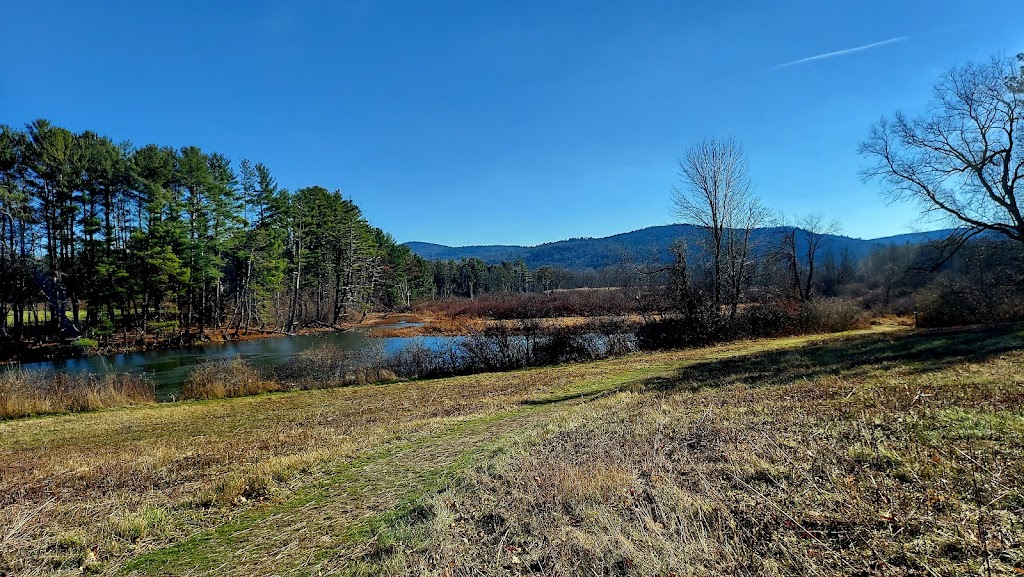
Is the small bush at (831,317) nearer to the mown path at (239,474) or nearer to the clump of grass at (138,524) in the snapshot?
the mown path at (239,474)

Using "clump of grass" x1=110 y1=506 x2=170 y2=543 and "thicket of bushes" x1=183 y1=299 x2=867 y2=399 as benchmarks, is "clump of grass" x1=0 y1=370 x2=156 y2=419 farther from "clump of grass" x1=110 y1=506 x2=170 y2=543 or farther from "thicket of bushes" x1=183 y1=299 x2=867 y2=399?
"clump of grass" x1=110 y1=506 x2=170 y2=543

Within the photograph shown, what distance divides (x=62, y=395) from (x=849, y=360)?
24.4 m

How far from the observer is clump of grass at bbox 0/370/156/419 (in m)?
14.1

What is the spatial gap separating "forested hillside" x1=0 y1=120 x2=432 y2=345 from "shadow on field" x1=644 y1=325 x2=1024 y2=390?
38628 millimetres

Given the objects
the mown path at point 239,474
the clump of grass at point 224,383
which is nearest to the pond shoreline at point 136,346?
the clump of grass at point 224,383

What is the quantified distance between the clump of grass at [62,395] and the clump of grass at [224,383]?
4.28 ft

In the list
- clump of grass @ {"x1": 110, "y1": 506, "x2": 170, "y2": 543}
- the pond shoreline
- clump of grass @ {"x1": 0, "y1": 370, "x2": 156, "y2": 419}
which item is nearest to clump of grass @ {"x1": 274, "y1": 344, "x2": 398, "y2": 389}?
clump of grass @ {"x1": 0, "y1": 370, "x2": 156, "y2": 419}

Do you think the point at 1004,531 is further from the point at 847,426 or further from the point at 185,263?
the point at 185,263

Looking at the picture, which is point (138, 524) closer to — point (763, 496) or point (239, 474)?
point (239, 474)

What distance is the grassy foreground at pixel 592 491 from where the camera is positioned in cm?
293

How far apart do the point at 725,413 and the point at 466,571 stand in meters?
5.12

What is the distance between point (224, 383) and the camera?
1733 centimetres

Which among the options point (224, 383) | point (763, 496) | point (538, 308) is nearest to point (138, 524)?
point (763, 496)

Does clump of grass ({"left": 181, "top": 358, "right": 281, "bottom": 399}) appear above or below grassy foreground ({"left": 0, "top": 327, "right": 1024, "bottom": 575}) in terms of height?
below
